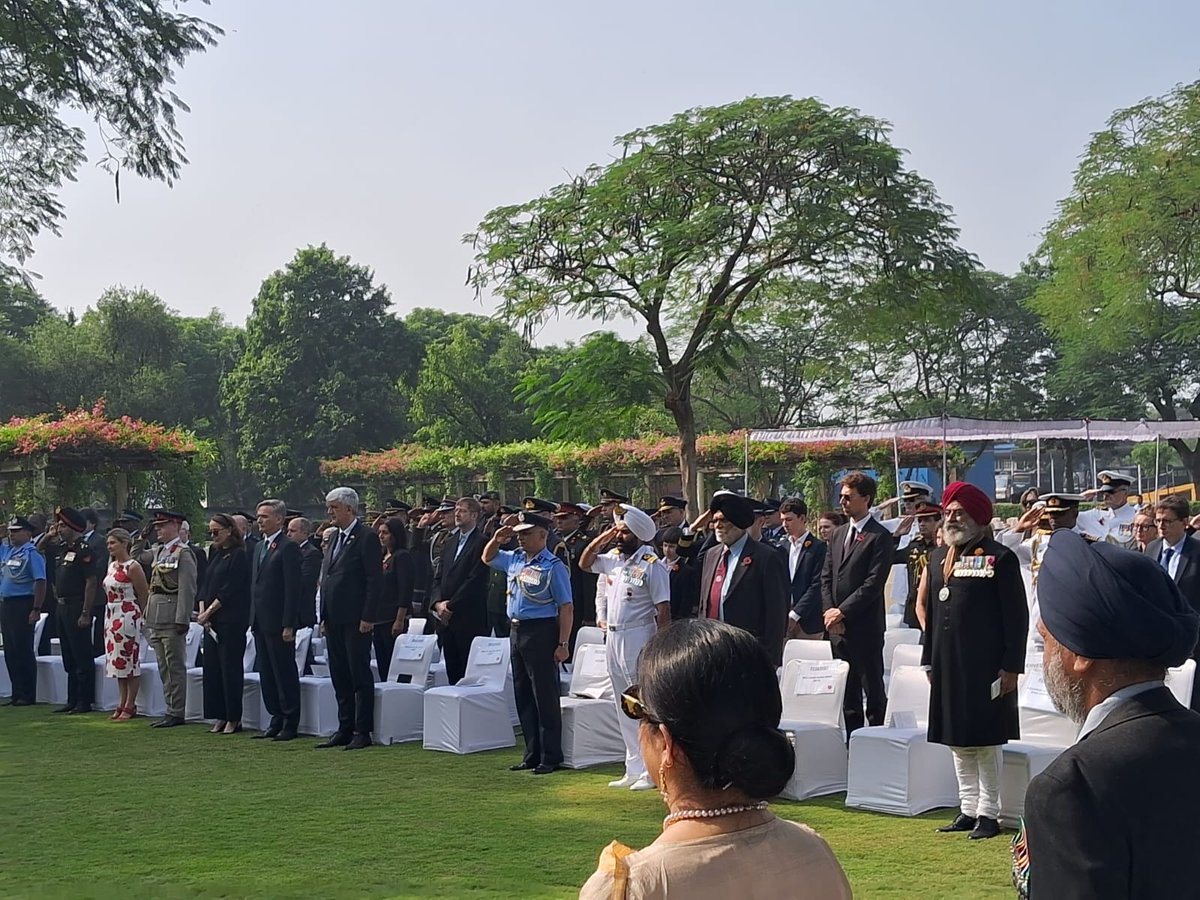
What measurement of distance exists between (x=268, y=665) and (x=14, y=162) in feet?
17.7

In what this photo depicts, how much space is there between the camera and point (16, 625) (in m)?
14.8

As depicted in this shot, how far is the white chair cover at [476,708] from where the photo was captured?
11.0m

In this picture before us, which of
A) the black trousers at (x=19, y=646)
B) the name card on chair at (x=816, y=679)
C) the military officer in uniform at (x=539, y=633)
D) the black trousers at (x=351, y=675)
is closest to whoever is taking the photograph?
the name card on chair at (x=816, y=679)

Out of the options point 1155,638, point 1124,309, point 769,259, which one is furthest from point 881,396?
point 1155,638

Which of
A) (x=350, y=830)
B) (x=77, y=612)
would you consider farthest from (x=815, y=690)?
(x=77, y=612)

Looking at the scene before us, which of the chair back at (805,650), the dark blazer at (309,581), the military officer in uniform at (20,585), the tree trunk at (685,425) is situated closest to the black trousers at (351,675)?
the dark blazer at (309,581)

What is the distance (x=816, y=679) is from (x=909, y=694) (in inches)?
26.4

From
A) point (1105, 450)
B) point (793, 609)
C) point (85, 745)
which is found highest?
point (1105, 450)

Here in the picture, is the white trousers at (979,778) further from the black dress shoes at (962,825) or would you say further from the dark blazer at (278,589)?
the dark blazer at (278,589)

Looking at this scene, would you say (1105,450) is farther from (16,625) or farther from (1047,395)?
→ (16,625)

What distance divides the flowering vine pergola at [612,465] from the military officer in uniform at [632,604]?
55.6ft

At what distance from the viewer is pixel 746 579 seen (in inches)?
349

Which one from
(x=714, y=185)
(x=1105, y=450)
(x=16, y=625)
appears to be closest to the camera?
(x=16, y=625)

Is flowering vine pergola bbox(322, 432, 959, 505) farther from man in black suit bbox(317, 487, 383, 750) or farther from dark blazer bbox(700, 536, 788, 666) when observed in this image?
dark blazer bbox(700, 536, 788, 666)
